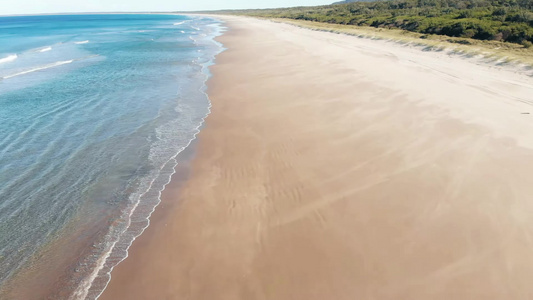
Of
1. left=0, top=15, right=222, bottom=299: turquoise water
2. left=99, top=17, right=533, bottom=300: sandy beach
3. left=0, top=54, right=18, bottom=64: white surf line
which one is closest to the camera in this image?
left=99, top=17, right=533, bottom=300: sandy beach

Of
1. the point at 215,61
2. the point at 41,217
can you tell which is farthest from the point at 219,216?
the point at 215,61

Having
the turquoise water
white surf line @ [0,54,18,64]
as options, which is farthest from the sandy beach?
white surf line @ [0,54,18,64]

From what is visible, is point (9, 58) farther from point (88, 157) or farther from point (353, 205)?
point (353, 205)

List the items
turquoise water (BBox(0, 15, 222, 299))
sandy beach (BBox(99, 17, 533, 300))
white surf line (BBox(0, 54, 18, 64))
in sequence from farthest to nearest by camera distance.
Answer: white surf line (BBox(0, 54, 18, 64)) → turquoise water (BBox(0, 15, 222, 299)) → sandy beach (BBox(99, 17, 533, 300))

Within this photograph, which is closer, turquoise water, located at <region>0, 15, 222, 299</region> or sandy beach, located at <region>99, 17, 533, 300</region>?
sandy beach, located at <region>99, 17, 533, 300</region>

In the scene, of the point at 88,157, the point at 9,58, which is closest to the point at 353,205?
the point at 88,157

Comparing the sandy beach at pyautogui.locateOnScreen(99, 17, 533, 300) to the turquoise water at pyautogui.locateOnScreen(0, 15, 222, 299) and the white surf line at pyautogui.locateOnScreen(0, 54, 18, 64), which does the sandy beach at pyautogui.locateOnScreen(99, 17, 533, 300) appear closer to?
the turquoise water at pyautogui.locateOnScreen(0, 15, 222, 299)

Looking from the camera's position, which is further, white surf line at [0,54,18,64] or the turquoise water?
white surf line at [0,54,18,64]

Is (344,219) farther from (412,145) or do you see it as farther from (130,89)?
(130,89)

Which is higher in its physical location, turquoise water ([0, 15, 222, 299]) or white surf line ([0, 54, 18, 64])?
white surf line ([0, 54, 18, 64])
